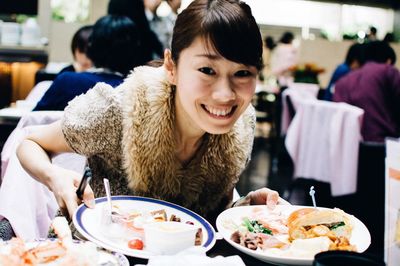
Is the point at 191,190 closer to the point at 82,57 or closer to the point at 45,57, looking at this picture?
the point at 82,57

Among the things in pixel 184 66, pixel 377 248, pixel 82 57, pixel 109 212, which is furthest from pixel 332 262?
pixel 82 57

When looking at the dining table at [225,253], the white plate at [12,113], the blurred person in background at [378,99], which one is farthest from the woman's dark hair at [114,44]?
the blurred person in background at [378,99]

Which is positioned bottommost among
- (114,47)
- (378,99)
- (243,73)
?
(378,99)

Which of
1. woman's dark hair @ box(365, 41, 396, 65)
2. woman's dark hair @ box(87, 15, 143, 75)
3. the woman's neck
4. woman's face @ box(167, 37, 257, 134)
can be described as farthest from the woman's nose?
woman's dark hair @ box(365, 41, 396, 65)

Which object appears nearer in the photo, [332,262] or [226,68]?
[332,262]

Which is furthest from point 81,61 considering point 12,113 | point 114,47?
point 12,113

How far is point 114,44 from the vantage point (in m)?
2.83

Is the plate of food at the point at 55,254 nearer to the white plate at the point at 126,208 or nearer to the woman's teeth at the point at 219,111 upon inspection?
the white plate at the point at 126,208

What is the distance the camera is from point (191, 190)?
4.83 feet

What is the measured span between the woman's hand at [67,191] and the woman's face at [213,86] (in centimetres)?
33

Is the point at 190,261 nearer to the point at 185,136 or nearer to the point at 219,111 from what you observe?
the point at 219,111

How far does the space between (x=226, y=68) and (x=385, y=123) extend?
126 inches

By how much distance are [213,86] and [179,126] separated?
0.83ft

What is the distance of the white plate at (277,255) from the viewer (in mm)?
988
